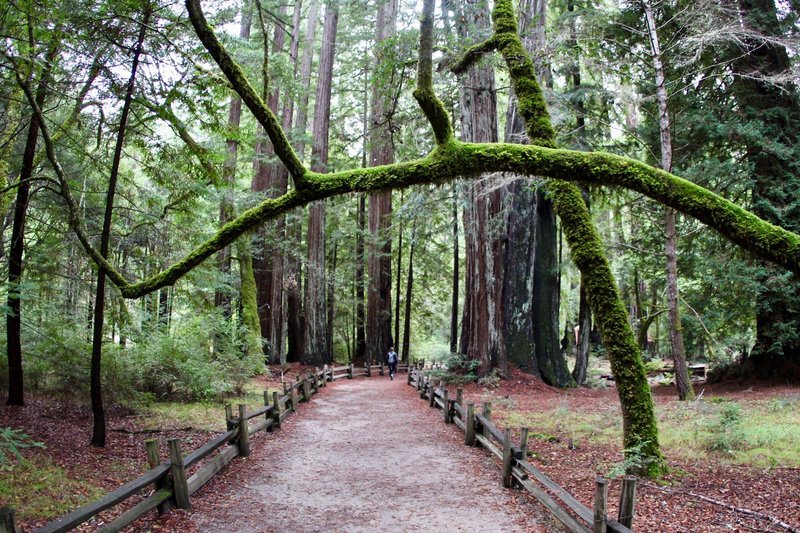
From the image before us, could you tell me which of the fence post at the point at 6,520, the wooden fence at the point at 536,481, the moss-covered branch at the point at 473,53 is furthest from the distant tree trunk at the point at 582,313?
the fence post at the point at 6,520

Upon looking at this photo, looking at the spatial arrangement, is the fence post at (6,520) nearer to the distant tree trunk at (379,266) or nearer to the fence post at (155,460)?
the fence post at (155,460)

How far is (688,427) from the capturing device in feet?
29.5

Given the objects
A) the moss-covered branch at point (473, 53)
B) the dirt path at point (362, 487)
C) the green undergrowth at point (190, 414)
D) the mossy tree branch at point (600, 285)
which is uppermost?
the moss-covered branch at point (473, 53)

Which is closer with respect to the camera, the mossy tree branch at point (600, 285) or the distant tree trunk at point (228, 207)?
the mossy tree branch at point (600, 285)

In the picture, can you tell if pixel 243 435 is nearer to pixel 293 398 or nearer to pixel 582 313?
pixel 293 398

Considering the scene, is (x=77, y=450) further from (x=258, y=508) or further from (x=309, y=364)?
(x=309, y=364)

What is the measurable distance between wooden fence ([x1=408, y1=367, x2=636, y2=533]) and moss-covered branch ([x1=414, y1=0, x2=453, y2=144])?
3.48m

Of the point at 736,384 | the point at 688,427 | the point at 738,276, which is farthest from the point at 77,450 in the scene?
the point at 736,384

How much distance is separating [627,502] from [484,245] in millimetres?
12145

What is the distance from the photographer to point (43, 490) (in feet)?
20.0

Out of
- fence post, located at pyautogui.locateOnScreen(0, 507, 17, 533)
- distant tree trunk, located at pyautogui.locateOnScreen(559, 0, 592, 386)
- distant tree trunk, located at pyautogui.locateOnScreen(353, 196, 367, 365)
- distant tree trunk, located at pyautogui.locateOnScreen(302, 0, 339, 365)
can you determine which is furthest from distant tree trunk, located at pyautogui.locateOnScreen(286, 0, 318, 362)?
fence post, located at pyautogui.locateOnScreen(0, 507, 17, 533)

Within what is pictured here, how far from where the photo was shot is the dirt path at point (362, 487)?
599cm

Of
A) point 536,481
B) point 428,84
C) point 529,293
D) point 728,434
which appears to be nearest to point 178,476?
point 536,481

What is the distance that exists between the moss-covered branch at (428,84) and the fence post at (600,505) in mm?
3416
